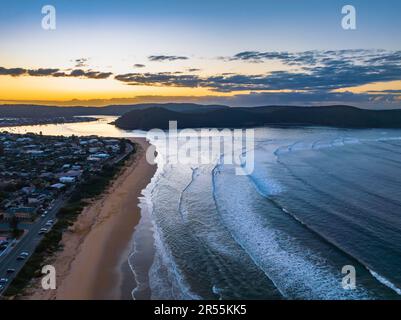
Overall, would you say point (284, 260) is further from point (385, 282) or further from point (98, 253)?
point (98, 253)

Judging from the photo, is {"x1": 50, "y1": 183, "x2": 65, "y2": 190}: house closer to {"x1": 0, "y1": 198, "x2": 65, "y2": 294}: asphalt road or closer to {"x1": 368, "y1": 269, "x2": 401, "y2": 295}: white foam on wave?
{"x1": 0, "y1": 198, "x2": 65, "y2": 294}: asphalt road

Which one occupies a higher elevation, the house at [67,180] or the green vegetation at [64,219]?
the house at [67,180]

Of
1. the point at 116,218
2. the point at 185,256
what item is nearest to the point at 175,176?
the point at 116,218

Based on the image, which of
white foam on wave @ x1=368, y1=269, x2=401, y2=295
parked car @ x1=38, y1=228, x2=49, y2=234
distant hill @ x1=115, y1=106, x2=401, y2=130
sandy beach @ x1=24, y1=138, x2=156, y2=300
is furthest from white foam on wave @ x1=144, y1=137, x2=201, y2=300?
distant hill @ x1=115, y1=106, x2=401, y2=130

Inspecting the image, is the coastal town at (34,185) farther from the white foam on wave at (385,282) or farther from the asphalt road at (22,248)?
the white foam on wave at (385,282)
